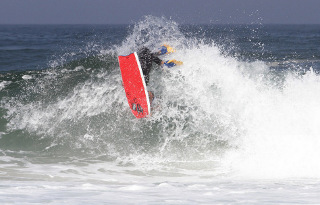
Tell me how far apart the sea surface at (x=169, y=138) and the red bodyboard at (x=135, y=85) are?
53 centimetres

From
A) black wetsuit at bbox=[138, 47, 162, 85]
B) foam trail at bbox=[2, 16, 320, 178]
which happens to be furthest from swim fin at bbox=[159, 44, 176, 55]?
foam trail at bbox=[2, 16, 320, 178]

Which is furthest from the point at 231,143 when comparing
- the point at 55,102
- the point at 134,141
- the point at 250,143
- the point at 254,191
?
the point at 55,102

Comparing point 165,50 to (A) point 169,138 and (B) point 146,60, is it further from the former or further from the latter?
(A) point 169,138

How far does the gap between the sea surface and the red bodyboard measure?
534mm

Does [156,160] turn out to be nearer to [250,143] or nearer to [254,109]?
[250,143]

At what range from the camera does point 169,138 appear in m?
6.70

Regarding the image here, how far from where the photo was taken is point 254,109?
6.96 metres

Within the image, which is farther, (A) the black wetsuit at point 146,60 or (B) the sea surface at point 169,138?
(A) the black wetsuit at point 146,60

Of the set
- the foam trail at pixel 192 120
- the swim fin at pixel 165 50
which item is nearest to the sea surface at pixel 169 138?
the foam trail at pixel 192 120

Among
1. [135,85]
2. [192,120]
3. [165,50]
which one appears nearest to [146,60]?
[165,50]

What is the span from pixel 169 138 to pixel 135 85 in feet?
3.94

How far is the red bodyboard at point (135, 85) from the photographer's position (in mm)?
6391

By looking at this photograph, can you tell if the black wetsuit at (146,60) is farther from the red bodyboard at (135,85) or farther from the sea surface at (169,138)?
the sea surface at (169,138)

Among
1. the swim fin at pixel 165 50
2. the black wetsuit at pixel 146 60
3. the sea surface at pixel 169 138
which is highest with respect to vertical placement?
the swim fin at pixel 165 50
